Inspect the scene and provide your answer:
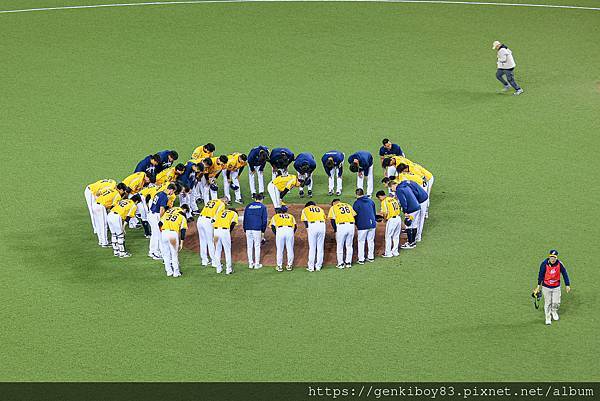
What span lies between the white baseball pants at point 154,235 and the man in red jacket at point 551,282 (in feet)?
27.6

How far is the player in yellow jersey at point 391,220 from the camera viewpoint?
71.0 ft

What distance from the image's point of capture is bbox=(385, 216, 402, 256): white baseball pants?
71.2 feet

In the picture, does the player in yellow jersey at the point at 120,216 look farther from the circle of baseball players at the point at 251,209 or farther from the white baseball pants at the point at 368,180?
the white baseball pants at the point at 368,180

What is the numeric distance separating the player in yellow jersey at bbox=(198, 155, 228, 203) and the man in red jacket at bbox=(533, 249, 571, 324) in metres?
8.91

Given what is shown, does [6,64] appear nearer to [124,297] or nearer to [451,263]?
[124,297]

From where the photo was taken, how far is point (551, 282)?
1866cm

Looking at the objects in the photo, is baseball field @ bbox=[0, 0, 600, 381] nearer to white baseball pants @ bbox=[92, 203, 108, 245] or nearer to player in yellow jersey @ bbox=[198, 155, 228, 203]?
white baseball pants @ bbox=[92, 203, 108, 245]

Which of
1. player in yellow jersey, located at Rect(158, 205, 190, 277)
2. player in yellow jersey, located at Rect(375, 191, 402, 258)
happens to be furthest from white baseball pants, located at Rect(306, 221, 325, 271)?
player in yellow jersey, located at Rect(158, 205, 190, 277)

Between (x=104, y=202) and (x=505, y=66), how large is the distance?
15655 millimetres

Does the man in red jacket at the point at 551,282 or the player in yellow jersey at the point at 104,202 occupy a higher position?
the player in yellow jersey at the point at 104,202

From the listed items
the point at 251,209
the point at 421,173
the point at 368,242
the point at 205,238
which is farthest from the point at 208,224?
the point at 421,173

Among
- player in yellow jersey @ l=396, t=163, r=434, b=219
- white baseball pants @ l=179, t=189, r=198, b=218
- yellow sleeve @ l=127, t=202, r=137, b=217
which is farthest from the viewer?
white baseball pants @ l=179, t=189, r=198, b=218

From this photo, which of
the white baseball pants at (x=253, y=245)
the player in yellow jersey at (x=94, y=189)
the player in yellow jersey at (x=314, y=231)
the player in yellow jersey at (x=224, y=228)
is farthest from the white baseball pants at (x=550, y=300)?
the player in yellow jersey at (x=94, y=189)

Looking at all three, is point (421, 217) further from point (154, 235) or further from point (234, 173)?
point (154, 235)
